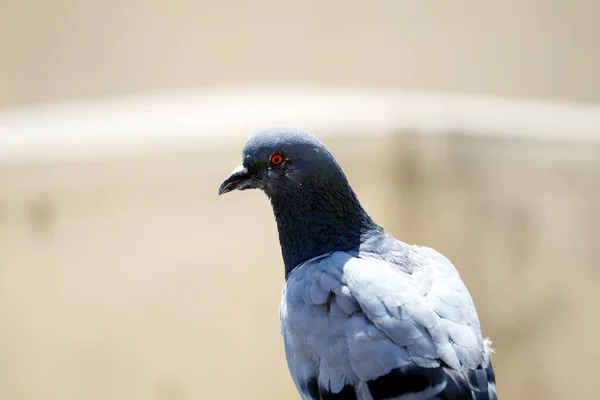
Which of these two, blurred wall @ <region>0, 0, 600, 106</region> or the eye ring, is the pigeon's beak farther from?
blurred wall @ <region>0, 0, 600, 106</region>

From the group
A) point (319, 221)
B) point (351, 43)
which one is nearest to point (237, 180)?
point (319, 221)

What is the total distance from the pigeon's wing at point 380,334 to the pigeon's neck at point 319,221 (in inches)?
7.4

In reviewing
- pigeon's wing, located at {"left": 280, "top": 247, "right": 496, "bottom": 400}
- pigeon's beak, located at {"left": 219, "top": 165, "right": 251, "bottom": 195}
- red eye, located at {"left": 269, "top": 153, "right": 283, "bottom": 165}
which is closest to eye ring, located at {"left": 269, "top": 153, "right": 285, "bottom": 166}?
red eye, located at {"left": 269, "top": 153, "right": 283, "bottom": 165}

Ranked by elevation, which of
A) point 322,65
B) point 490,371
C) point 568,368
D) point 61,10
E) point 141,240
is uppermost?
point 61,10

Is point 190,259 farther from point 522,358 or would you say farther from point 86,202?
point 522,358

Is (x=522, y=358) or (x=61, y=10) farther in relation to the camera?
(x=61, y=10)

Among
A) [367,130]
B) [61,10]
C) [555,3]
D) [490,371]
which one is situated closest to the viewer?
[490,371]

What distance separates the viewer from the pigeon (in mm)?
3338

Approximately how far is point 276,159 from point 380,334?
0.98 m

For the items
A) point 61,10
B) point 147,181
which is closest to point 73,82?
point 61,10

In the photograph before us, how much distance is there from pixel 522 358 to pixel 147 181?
3.24m

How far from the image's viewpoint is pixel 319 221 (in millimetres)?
3984

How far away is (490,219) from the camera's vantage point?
658cm

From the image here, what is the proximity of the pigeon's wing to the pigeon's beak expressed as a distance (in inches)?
19.8
